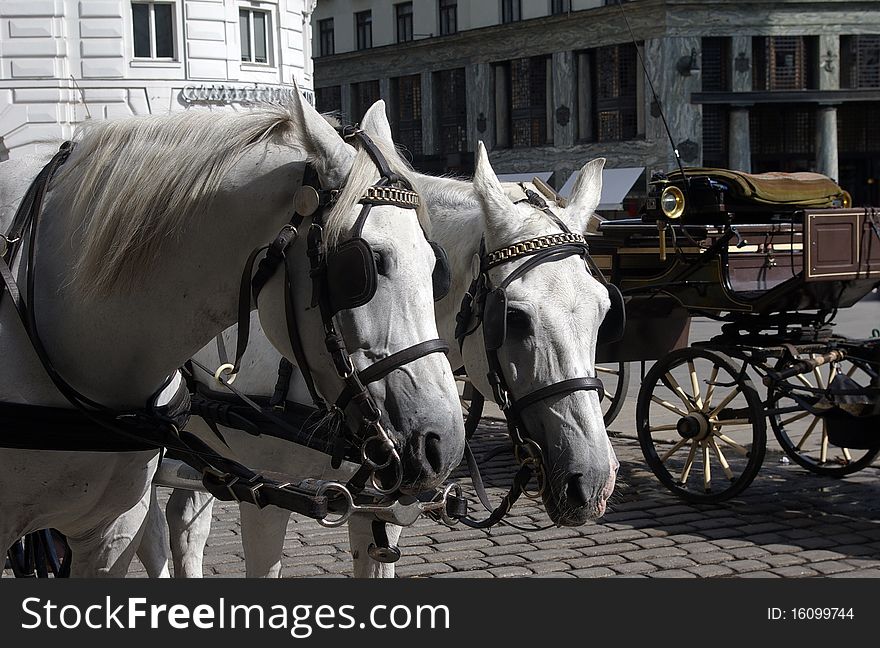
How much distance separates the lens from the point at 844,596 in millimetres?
4289

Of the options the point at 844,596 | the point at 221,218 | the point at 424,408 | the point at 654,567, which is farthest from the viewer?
the point at 654,567

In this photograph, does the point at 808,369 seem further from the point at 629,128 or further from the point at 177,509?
the point at 629,128

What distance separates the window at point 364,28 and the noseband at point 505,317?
38.2 m

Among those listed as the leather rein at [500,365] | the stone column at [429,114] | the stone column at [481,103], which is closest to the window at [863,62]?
the stone column at [481,103]

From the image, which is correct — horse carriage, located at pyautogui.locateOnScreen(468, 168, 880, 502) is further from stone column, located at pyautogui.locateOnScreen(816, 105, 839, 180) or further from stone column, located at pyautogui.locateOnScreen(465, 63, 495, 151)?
stone column, located at pyautogui.locateOnScreen(465, 63, 495, 151)

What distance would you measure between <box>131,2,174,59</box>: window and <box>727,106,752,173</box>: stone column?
54.8 ft

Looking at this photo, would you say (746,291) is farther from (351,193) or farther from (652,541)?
(351,193)

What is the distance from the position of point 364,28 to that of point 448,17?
4233mm

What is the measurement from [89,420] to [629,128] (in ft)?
103

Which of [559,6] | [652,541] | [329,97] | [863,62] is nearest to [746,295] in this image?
[652,541]

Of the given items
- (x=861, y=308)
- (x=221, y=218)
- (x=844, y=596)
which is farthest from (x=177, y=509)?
(x=861, y=308)

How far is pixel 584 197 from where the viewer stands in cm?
436

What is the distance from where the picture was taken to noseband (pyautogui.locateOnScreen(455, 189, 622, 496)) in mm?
3613

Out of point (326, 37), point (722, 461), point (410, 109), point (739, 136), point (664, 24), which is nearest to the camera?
point (722, 461)
